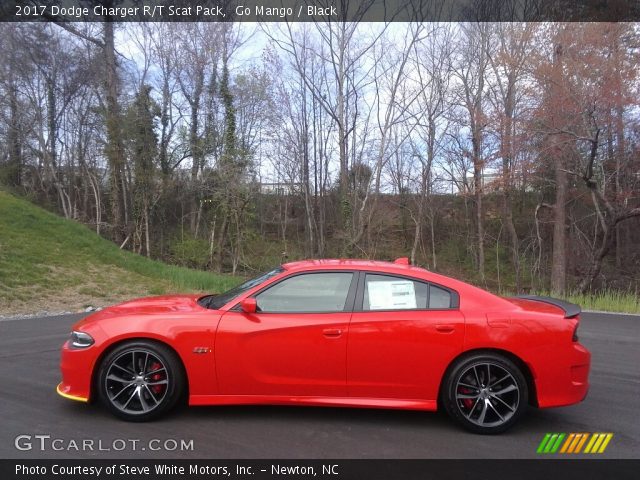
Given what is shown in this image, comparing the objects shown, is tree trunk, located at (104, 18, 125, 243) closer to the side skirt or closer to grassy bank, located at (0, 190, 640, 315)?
grassy bank, located at (0, 190, 640, 315)

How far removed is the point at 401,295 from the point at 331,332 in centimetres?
73

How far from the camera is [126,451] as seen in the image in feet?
10.9

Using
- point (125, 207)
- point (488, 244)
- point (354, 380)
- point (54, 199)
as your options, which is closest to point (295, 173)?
point (125, 207)

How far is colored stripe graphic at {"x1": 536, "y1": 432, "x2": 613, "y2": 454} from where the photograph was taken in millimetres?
3523

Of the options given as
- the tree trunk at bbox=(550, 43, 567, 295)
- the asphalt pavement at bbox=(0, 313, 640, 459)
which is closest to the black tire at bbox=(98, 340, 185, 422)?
the asphalt pavement at bbox=(0, 313, 640, 459)

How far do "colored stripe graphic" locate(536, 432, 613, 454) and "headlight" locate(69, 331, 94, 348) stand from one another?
3746 mm

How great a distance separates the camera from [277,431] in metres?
3.66

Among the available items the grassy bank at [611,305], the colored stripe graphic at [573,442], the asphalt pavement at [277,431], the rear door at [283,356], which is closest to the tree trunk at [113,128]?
the asphalt pavement at [277,431]

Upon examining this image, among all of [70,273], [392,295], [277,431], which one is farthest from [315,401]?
[70,273]

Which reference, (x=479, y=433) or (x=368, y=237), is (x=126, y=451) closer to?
(x=479, y=433)

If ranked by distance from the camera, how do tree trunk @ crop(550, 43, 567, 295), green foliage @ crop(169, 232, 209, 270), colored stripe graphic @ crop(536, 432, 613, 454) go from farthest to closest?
green foliage @ crop(169, 232, 209, 270) → tree trunk @ crop(550, 43, 567, 295) → colored stripe graphic @ crop(536, 432, 613, 454)
